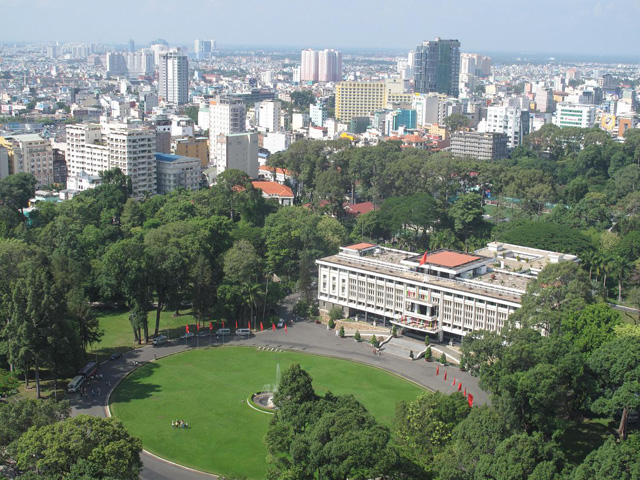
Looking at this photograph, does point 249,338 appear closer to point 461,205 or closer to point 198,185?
point 461,205

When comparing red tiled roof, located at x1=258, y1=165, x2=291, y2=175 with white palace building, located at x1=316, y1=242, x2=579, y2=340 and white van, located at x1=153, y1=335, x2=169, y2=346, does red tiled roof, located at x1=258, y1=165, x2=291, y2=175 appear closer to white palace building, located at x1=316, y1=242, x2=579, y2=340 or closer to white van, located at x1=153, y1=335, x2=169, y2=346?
white palace building, located at x1=316, y1=242, x2=579, y2=340

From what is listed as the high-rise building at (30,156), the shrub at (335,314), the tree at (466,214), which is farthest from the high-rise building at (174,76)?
the shrub at (335,314)

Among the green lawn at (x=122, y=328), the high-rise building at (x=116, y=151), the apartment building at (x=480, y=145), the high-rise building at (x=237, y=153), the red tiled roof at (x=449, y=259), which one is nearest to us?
the green lawn at (x=122, y=328)

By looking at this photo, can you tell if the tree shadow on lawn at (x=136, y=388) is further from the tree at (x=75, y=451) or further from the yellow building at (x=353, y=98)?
the yellow building at (x=353, y=98)

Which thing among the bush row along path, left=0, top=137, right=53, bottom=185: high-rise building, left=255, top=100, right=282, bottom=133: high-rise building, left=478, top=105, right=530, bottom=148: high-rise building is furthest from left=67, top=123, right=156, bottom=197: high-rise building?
left=478, top=105, right=530, bottom=148: high-rise building

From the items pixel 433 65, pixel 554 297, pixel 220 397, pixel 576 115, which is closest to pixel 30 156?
pixel 220 397

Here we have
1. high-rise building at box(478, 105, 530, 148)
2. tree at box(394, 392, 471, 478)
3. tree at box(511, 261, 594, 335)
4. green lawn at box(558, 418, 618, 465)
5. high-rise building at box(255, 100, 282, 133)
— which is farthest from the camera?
high-rise building at box(255, 100, 282, 133)
